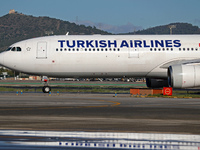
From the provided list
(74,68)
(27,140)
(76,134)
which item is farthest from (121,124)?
(74,68)

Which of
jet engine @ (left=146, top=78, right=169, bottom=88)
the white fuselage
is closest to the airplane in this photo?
the white fuselage

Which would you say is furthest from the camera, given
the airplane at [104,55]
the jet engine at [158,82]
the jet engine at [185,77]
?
the jet engine at [158,82]

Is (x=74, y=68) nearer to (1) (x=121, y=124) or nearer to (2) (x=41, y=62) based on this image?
(2) (x=41, y=62)

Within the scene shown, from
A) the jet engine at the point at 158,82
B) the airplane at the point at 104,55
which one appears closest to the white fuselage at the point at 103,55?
the airplane at the point at 104,55

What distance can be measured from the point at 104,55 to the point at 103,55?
0.09m

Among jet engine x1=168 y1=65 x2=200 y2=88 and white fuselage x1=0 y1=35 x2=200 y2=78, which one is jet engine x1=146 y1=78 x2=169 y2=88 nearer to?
white fuselage x1=0 y1=35 x2=200 y2=78

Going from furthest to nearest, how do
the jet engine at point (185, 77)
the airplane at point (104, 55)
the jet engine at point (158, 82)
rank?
the jet engine at point (158, 82) → the airplane at point (104, 55) → the jet engine at point (185, 77)

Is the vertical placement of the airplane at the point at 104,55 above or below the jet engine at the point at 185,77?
above

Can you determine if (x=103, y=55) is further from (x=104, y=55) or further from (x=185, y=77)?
(x=185, y=77)

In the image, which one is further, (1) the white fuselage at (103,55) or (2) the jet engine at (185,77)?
(1) the white fuselage at (103,55)

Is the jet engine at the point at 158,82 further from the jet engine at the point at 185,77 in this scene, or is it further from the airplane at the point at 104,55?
the jet engine at the point at 185,77

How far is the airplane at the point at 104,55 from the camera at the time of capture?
3403cm

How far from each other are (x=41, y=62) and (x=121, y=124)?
20.9 m

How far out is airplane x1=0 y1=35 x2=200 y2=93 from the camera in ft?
112
